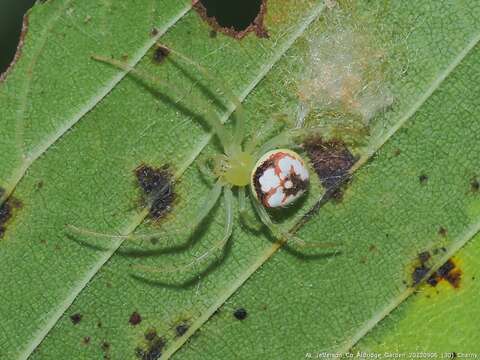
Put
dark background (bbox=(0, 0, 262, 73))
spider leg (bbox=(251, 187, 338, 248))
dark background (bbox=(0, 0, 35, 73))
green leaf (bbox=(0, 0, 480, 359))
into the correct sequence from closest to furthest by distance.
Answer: green leaf (bbox=(0, 0, 480, 359)), spider leg (bbox=(251, 187, 338, 248)), dark background (bbox=(0, 0, 262, 73)), dark background (bbox=(0, 0, 35, 73))

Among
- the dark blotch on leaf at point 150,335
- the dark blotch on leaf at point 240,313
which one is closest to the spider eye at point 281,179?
the dark blotch on leaf at point 240,313

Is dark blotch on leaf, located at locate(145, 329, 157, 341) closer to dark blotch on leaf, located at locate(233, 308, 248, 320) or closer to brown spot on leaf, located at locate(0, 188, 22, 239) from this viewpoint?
dark blotch on leaf, located at locate(233, 308, 248, 320)

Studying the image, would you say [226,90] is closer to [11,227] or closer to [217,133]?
[217,133]

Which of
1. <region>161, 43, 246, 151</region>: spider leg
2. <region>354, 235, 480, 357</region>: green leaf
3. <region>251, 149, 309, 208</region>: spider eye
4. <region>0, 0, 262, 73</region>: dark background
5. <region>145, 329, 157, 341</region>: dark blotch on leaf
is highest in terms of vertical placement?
<region>0, 0, 262, 73</region>: dark background

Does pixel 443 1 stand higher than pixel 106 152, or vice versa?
pixel 106 152

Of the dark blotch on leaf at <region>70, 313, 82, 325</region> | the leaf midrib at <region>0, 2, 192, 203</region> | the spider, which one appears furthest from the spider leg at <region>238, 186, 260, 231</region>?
the dark blotch on leaf at <region>70, 313, 82, 325</region>

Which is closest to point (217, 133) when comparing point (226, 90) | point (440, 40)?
point (226, 90)

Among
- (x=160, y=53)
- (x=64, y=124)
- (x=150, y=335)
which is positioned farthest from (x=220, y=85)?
(x=150, y=335)
